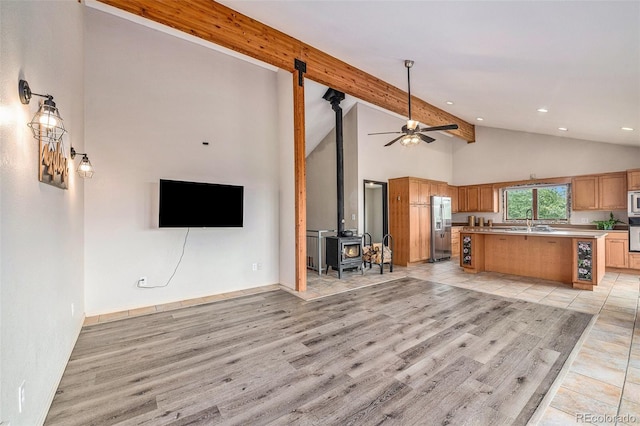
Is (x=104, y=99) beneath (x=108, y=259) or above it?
above

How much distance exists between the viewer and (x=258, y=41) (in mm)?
3869

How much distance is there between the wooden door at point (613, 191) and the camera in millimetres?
6016

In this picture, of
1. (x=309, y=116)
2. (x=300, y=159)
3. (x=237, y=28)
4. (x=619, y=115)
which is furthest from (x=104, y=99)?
(x=619, y=115)

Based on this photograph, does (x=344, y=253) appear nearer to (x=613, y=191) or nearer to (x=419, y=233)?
(x=419, y=233)

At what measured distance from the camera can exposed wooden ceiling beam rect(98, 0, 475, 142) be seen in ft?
10.4

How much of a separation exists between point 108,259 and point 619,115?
7.72m

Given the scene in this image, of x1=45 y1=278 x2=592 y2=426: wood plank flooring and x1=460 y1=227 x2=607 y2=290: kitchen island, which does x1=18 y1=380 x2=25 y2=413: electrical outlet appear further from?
x1=460 y1=227 x2=607 y2=290: kitchen island

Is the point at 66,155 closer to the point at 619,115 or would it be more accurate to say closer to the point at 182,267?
the point at 182,267

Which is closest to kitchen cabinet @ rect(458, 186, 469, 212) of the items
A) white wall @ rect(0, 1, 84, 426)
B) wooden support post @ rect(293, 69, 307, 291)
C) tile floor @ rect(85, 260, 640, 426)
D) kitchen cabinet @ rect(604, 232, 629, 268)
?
tile floor @ rect(85, 260, 640, 426)

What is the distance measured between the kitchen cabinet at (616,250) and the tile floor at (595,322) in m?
0.25

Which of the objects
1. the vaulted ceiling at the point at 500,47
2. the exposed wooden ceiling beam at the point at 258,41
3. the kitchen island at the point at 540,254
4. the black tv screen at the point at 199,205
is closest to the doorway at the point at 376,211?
the kitchen island at the point at 540,254

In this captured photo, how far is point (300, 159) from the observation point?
4.56m

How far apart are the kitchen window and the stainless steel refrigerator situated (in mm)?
1874

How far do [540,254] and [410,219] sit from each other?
2.64 m
